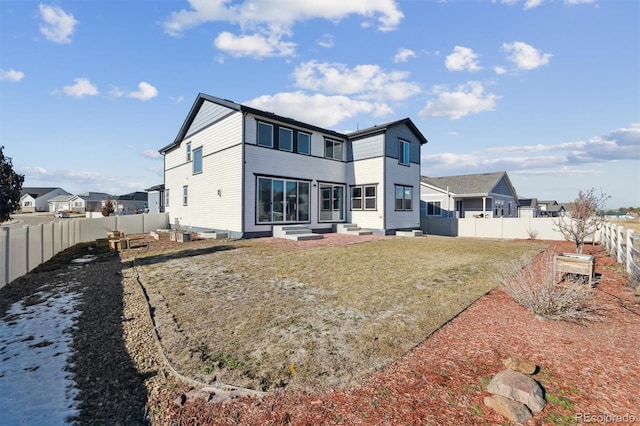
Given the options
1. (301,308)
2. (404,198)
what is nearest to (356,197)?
(404,198)

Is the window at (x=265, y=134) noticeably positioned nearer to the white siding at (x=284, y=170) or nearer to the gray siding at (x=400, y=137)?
the white siding at (x=284, y=170)

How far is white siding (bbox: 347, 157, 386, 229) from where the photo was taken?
61.1 feet

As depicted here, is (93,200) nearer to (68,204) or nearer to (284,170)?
(68,204)

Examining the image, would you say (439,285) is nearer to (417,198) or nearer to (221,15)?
(221,15)

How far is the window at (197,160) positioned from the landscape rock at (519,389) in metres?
19.1

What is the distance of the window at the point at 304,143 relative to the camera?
1761 cm

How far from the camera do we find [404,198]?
66.9ft

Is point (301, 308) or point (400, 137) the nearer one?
point (301, 308)

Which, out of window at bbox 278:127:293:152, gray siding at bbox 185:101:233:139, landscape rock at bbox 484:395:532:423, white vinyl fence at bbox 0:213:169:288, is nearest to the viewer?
landscape rock at bbox 484:395:532:423

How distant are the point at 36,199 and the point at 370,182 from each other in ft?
348

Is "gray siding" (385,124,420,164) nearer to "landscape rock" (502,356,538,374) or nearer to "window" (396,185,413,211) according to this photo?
"window" (396,185,413,211)

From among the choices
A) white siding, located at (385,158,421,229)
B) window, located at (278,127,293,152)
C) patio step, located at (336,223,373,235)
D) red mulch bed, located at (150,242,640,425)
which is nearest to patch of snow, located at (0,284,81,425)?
red mulch bed, located at (150,242,640,425)

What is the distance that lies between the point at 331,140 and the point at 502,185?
2176 cm

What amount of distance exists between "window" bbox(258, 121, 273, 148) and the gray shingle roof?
20175 millimetres
